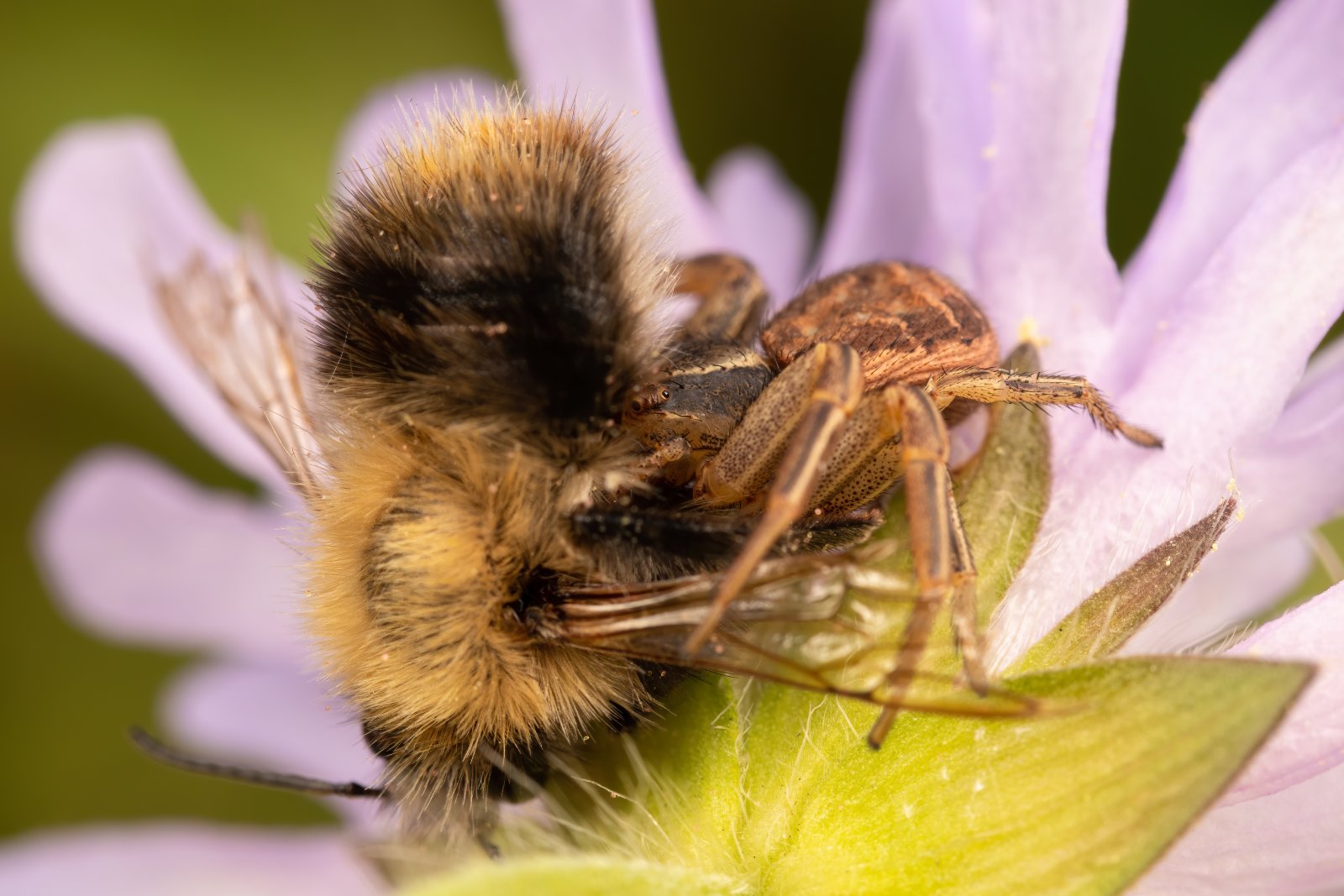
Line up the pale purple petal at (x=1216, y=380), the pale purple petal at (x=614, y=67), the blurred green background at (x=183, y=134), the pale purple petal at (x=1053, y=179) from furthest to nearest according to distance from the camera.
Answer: the blurred green background at (x=183, y=134) < the pale purple petal at (x=614, y=67) < the pale purple petal at (x=1053, y=179) < the pale purple petal at (x=1216, y=380)

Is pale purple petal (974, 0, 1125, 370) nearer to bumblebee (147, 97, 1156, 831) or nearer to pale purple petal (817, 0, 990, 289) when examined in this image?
pale purple petal (817, 0, 990, 289)

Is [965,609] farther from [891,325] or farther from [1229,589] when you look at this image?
[1229,589]

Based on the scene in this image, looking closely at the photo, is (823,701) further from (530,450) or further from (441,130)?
(441,130)

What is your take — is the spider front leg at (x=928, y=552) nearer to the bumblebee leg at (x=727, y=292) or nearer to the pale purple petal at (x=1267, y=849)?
the pale purple petal at (x=1267, y=849)

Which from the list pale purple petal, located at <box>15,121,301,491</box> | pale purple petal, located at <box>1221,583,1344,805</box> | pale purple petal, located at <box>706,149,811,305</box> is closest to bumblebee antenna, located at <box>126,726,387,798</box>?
pale purple petal, located at <box>15,121,301,491</box>

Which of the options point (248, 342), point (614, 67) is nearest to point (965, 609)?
point (248, 342)

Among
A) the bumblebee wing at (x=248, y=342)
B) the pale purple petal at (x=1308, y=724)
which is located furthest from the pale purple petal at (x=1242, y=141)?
the bumblebee wing at (x=248, y=342)

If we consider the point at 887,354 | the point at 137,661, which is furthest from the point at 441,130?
the point at 137,661
